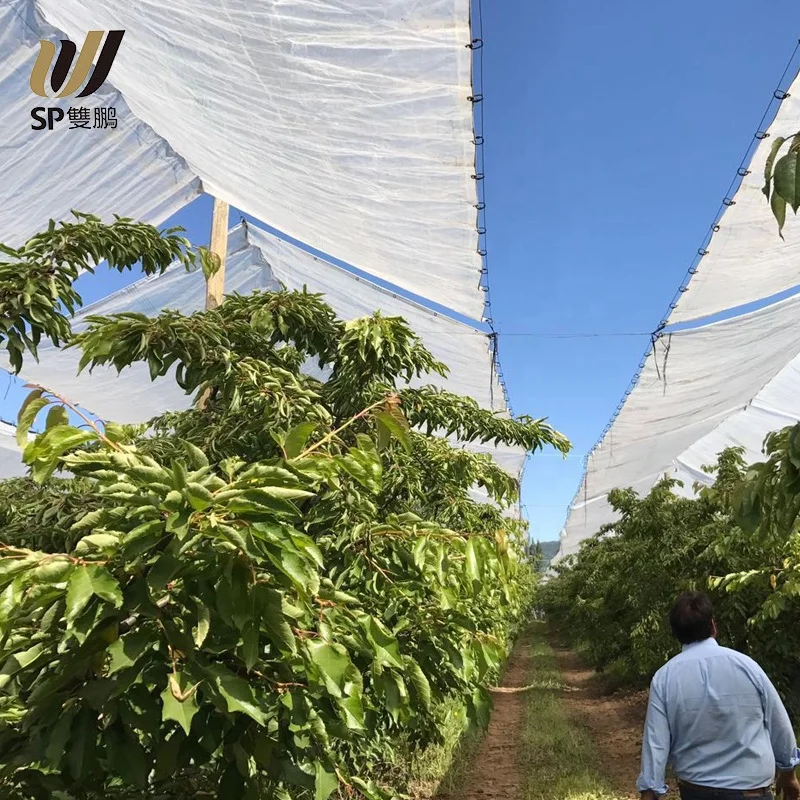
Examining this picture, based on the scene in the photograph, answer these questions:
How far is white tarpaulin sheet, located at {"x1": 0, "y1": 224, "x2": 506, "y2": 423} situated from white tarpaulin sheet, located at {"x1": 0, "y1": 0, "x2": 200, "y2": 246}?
999 mm

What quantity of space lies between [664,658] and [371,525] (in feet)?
20.6

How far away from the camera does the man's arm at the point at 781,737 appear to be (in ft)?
7.41

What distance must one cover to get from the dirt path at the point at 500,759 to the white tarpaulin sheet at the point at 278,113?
4503mm

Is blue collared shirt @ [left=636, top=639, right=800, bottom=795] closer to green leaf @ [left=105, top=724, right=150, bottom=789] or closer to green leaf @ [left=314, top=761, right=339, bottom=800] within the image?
green leaf @ [left=314, top=761, right=339, bottom=800]

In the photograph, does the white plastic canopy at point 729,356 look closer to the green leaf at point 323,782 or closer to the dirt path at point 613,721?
the dirt path at point 613,721

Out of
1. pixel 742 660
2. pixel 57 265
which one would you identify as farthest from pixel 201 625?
Answer: pixel 742 660

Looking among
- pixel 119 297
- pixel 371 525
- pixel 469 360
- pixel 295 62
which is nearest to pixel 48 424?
pixel 371 525

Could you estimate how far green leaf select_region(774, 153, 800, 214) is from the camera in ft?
3.47

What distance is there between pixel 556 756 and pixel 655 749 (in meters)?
4.64

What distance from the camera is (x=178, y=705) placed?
1.00m

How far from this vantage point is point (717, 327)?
24.3 ft

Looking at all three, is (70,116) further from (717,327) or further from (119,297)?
(717,327)

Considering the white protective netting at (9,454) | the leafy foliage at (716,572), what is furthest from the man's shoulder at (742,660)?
the white protective netting at (9,454)

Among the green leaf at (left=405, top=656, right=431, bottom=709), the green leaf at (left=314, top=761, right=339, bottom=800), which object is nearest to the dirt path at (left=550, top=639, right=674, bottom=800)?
the green leaf at (left=405, top=656, right=431, bottom=709)
